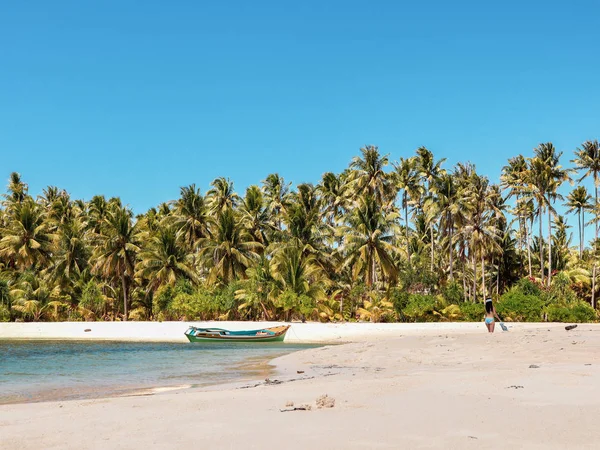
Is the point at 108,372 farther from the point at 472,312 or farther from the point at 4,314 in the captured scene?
the point at 4,314

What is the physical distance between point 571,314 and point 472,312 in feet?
22.9

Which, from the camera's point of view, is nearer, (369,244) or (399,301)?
(399,301)

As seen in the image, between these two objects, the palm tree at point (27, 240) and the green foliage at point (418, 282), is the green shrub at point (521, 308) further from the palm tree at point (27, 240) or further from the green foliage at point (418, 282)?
the palm tree at point (27, 240)

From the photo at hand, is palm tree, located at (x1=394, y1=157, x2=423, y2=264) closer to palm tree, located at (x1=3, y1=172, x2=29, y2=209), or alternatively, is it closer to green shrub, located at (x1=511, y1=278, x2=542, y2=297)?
green shrub, located at (x1=511, y1=278, x2=542, y2=297)

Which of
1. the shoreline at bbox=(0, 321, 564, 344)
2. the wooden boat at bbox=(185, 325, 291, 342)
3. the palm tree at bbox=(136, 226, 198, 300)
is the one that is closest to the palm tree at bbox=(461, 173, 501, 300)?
the shoreline at bbox=(0, 321, 564, 344)

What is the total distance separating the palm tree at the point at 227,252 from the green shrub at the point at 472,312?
66.0 ft

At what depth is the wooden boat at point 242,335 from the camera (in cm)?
3569

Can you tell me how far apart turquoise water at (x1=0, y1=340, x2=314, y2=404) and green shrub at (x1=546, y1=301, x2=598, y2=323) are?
87.7 ft

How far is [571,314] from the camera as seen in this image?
42344mm

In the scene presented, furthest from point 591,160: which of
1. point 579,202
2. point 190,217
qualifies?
point 190,217

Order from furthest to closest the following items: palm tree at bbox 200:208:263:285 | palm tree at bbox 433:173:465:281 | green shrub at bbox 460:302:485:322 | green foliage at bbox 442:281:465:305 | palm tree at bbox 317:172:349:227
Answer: palm tree at bbox 317:172:349:227 → palm tree at bbox 433:173:465:281 → palm tree at bbox 200:208:263:285 → green foliage at bbox 442:281:465:305 → green shrub at bbox 460:302:485:322

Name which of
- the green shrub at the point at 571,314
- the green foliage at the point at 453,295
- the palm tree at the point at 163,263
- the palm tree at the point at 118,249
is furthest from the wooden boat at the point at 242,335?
the palm tree at the point at 118,249

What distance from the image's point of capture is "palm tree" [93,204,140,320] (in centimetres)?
5606

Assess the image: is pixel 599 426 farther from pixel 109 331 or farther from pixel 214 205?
pixel 214 205
